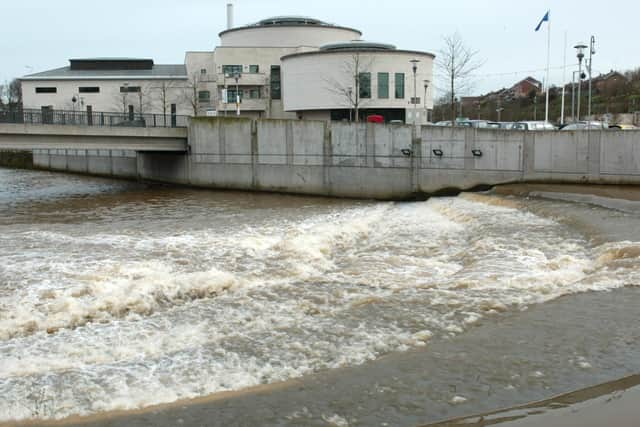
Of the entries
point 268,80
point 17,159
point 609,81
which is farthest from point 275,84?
point 609,81

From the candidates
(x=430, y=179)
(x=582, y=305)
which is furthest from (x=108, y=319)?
(x=430, y=179)

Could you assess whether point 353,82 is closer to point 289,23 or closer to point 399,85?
point 399,85

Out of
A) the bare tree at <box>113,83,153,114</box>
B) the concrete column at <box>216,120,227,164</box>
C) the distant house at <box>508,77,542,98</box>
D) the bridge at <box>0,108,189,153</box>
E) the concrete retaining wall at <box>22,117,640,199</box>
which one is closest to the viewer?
the concrete retaining wall at <box>22,117,640,199</box>

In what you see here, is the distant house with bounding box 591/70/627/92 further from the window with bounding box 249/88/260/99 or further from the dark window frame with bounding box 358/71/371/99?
the window with bounding box 249/88/260/99

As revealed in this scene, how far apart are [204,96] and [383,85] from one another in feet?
78.9

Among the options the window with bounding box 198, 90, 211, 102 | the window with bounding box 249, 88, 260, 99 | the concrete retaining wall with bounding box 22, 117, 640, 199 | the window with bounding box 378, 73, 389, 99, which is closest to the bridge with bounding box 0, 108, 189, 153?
the concrete retaining wall with bounding box 22, 117, 640, 199

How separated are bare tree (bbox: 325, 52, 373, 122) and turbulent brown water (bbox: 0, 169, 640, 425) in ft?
124

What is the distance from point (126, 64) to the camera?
8581 cm

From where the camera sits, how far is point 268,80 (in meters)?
74.7

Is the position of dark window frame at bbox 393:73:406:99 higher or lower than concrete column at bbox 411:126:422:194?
higher

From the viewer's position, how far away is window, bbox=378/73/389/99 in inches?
2576

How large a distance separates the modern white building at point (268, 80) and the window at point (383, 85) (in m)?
0.10

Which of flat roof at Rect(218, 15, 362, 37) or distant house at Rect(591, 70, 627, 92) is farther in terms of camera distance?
distant house at Rect(591, 70, 627, 92)

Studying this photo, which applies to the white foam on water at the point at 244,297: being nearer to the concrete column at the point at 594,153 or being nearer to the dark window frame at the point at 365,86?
the concrete column at the point at 594,153
